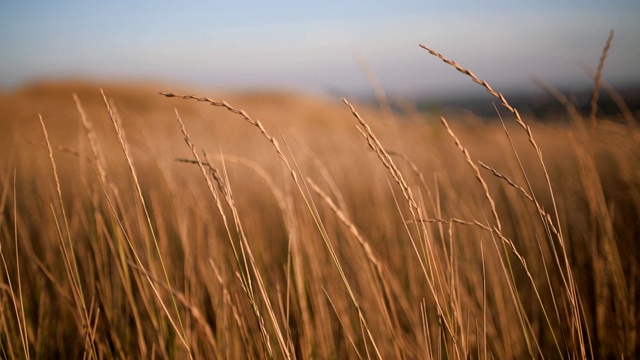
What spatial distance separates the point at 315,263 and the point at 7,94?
1362cm

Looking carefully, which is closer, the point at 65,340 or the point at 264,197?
the point at 65,340

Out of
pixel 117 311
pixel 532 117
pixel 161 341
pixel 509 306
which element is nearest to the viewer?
pixel 161 341

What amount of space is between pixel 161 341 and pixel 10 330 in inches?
22.0

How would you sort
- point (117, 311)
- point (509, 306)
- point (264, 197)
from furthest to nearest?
1. point (264, 197)
2. point (509, 306)
3. point (117, 311)

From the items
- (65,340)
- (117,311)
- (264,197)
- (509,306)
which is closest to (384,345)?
(509,306)

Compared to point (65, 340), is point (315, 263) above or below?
above

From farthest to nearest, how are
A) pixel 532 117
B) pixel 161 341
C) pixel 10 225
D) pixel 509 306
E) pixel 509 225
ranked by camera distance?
1. pixel 509 225
2. pixel 10 225
3. pixel 532 117
4. pixel 509 306
5. pixel 161 341

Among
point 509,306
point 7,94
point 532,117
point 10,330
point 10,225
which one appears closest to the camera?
point 10,330

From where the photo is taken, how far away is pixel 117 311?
1219mm

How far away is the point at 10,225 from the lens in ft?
6.41

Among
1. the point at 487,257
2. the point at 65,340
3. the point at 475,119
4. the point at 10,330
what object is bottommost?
the point at 65,340

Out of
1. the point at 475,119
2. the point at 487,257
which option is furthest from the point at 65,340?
the point at 475,119

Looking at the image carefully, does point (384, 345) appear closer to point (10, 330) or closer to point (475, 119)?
point (10, 330)

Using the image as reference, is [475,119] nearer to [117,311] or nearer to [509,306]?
[509,306]
